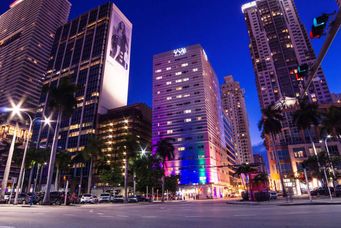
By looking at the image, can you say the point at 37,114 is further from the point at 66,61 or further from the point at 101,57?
the point at 101,57

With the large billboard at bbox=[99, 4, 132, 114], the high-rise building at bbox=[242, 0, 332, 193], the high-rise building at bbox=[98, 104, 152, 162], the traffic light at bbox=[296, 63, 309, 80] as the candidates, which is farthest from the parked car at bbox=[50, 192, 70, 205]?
the high-rise building at bbox=[242, 0, 332, 193]

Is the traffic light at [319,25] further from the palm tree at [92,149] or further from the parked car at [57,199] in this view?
the palm tree at [92,149]

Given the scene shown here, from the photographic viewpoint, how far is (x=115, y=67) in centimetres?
17650

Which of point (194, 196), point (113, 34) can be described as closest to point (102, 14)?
point (113, 34)

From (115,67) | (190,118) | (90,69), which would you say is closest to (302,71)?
(190,118)

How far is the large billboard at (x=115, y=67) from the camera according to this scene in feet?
530

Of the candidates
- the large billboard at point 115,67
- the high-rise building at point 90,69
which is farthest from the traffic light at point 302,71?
the large billboard at point 115,67

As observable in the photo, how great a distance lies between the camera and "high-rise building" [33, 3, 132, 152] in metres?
150

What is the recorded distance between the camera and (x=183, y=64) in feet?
497

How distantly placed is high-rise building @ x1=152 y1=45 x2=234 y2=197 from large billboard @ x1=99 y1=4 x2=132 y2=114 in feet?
107

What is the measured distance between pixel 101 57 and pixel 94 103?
35.5m

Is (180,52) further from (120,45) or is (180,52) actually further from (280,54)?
(280,54)

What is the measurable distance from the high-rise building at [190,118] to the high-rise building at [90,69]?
112ft

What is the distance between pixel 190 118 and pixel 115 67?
246 ft
